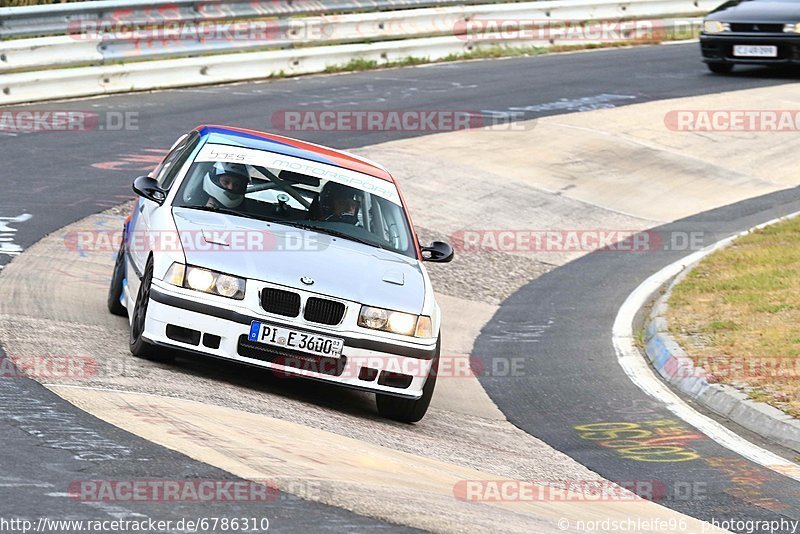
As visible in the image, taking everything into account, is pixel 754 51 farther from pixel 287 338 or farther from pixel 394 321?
pixel 287 338

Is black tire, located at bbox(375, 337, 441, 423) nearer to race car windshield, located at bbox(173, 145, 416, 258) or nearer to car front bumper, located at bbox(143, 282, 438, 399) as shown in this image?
car front bumper, located at bbox(143, 282, 438, 399)

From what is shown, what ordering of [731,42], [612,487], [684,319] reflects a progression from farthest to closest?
1. [731,42]
2. [684,319]
3. [612,487]

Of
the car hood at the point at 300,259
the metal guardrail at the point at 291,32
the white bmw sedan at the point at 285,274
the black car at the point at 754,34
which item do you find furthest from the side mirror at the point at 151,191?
the black car at the point at 754,34

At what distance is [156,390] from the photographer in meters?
7.66

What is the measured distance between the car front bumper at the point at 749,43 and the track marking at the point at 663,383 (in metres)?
8.03

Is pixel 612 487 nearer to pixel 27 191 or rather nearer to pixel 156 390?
pixel 156 390

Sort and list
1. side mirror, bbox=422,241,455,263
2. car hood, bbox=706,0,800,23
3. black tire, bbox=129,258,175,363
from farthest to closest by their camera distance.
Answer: car hood, bbox=706,0,800,23
side mirror, bbox=422,241,455,263
black tire, bbox=129,258,175,363

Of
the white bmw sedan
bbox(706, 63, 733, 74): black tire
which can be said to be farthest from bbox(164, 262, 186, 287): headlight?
bbox(706, 63, 733, 74): black tire

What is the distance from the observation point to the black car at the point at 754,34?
76.9 feet

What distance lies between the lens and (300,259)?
27.6 feet

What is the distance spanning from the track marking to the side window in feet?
12.7

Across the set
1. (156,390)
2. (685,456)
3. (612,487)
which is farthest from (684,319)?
(156,390)

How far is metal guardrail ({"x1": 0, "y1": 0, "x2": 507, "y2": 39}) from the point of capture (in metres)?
19.5

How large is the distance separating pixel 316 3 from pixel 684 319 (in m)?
13.6
